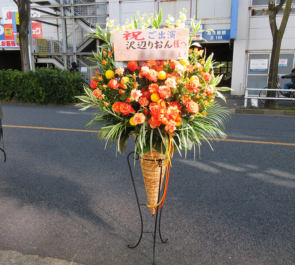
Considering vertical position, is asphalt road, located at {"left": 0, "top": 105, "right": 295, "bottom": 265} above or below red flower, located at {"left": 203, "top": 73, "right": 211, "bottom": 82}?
below

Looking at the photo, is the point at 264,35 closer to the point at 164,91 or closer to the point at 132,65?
the point at 132,65

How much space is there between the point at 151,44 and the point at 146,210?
6.64 feet

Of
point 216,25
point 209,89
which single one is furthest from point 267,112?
point 209,89

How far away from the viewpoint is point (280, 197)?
11.5 ft

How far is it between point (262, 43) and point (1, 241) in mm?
15729

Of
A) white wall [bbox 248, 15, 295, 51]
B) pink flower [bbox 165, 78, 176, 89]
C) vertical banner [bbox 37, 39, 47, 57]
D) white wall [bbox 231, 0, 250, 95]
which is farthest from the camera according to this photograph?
vertical banner [bbox 37, 39, 47, 57]

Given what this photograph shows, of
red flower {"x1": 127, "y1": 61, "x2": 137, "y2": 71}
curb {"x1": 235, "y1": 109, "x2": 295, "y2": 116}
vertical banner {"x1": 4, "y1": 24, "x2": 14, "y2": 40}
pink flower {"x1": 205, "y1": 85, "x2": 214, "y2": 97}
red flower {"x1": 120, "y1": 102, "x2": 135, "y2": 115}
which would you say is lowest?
curb {"x1": 235, "y1": 109, "x2": 295, "y2": 116}

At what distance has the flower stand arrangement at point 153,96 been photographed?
77.2 inches

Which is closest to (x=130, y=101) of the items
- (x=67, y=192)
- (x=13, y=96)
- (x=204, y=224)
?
(x=204, y=224)

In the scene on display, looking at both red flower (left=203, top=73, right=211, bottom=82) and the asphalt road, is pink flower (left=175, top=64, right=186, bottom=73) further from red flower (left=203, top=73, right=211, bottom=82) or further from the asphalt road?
the asphalt road

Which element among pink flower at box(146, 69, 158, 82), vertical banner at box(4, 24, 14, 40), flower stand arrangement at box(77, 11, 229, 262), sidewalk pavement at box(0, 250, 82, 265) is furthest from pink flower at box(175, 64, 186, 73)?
vertical banner at box(4, 24, 14, 40)

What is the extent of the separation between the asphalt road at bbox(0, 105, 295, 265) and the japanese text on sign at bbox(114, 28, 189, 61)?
1.75 meters

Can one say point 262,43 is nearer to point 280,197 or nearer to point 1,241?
point 280,197

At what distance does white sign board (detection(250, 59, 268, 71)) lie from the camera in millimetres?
15234
